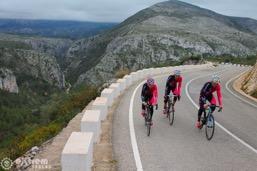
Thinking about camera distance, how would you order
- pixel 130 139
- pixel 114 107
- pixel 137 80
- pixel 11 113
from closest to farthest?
pixel 130 139, pixel 114 107, pixel 137 80, pixel 11 113

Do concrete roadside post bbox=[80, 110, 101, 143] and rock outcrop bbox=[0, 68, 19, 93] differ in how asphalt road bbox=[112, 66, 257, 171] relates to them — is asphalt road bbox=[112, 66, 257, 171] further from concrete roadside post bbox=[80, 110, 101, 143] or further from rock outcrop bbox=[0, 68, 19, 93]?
rock outcrop bbox=[0, 68, 19, 93]

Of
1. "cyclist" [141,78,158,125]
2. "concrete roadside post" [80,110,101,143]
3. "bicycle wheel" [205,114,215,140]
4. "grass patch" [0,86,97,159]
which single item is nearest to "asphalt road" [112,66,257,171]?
"bicycle wheel" [205,114,215,140]

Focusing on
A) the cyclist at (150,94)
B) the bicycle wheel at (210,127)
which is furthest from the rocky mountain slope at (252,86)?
the cyclist at (150,94)

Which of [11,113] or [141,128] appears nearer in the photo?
[141,128]

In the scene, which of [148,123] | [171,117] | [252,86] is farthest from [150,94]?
[252,86]

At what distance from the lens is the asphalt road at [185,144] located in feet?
30.7

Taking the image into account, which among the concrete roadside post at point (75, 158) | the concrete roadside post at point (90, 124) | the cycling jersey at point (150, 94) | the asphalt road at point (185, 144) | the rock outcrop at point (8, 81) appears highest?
the cycling jersey at point (150, 94)

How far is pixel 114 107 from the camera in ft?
57.8

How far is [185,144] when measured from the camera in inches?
446

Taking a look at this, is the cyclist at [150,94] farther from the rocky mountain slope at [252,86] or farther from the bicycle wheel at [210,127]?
the rocky mountain slope at [252,86]

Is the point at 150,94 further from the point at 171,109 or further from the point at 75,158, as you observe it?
the point at 75,158

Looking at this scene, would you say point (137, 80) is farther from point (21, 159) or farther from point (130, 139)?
point (21, 159)

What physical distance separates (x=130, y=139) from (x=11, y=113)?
13956 centimetres

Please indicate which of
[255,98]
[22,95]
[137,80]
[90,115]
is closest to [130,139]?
[90,115]
